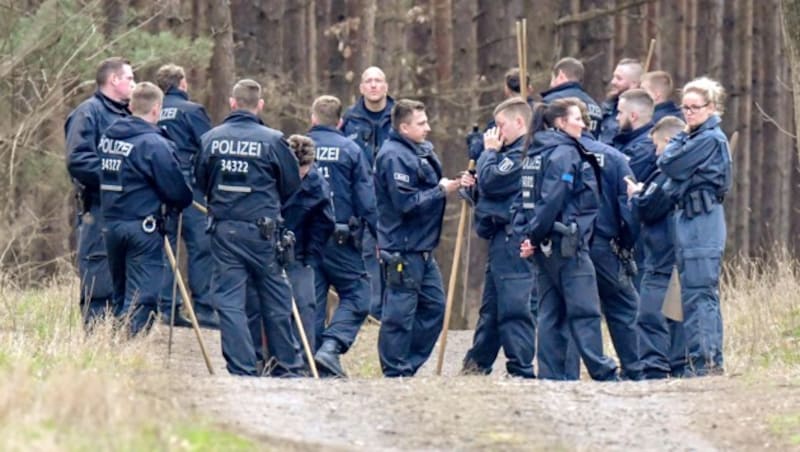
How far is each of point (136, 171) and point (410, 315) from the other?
2075 millimetres

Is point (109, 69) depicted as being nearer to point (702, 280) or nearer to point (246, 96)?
point (246, 96)

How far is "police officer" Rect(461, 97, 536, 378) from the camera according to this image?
12.9 metres

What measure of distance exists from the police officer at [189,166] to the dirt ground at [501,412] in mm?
3914

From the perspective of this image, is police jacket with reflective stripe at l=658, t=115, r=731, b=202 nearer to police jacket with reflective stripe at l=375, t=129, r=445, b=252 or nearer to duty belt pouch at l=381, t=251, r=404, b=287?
police jacket with reflective stripe at l=375, t=129, r=445, b=252

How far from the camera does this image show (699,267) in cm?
1222

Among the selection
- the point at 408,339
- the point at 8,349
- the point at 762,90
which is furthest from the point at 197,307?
the point at 762,90

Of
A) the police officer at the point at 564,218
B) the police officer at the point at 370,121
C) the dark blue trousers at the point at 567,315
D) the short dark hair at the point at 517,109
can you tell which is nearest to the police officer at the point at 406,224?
the short dark hair at the point at 517,109

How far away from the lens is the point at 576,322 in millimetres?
12547

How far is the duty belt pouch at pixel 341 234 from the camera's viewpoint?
13977 mm

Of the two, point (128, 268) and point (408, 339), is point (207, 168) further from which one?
point (408, 339)

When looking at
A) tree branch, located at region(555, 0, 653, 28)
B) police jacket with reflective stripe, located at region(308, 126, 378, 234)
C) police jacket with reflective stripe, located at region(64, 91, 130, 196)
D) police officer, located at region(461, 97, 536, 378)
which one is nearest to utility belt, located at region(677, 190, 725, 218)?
police officer, located at region(461, 97, 536, 378)

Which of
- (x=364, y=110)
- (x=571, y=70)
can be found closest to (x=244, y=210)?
(x=571, y=70)

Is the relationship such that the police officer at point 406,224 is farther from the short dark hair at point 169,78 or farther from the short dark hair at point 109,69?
the short dark hair at point 169,78

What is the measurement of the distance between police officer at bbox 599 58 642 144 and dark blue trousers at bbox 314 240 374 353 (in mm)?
2146
